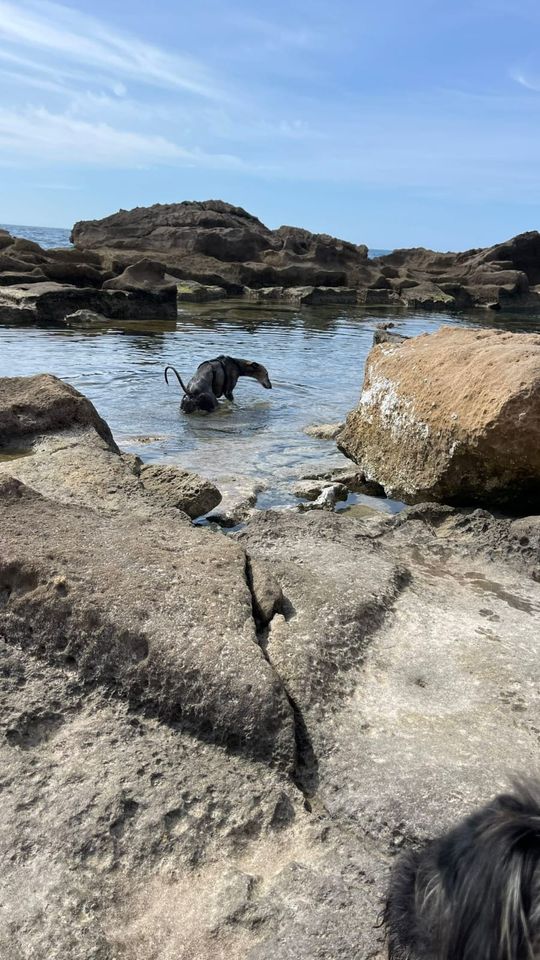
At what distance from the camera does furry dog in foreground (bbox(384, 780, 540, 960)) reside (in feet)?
3.84

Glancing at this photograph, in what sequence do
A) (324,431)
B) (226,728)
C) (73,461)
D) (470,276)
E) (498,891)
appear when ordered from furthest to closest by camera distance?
1. (470,276)
2. (324,431)
3. (73,461)
4. (226,728)
5. (498,891)

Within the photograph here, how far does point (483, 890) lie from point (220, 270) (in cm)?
3556

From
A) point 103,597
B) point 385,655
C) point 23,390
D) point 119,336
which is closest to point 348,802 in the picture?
point 385,655

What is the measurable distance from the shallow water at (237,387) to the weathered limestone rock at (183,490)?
89 centimetres

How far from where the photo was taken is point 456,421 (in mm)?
5297

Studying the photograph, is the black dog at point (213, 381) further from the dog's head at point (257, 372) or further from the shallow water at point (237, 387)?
the shallow water at point (237, 387)

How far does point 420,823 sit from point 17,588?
4.76ft

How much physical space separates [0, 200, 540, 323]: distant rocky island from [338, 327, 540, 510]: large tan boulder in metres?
15.3

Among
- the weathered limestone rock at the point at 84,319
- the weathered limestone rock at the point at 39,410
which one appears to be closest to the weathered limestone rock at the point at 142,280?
the weathered limestone rock at the point at 84,319

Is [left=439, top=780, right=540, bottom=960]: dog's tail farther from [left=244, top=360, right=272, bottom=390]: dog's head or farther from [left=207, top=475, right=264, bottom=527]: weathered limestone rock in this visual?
[left=244, top=360, right=272, bottom=390]: dog's head

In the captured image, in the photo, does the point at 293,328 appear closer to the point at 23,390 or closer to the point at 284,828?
the point at 23,390

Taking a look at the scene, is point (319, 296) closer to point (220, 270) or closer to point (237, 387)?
point (220, 270)

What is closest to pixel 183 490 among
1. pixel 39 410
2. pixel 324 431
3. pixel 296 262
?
pixel 39 410

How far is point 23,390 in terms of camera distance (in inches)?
216
